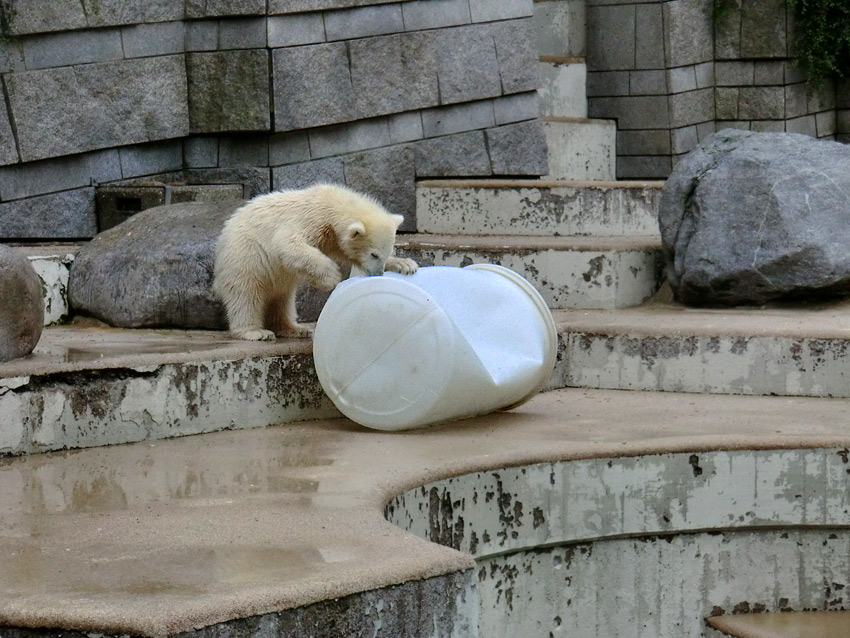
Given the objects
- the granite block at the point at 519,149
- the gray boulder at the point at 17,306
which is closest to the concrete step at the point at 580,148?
the granite block at the point at 519,149

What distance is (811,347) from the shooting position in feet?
18.6

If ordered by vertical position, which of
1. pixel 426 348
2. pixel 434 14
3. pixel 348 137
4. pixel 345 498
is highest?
pixel 434 14

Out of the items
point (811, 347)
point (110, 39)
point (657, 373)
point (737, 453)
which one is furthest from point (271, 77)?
point (737, 453)

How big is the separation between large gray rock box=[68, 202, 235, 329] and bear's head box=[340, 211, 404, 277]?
2.78 ft

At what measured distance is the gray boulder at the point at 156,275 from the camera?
588 centimetres

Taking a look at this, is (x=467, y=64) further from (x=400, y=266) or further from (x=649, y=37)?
(x=400, y=266)

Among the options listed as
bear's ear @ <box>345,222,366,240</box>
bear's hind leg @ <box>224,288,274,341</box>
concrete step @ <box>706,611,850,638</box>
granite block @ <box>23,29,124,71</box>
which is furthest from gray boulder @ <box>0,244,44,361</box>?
concrete step @ <box>706,611,850,638</box>

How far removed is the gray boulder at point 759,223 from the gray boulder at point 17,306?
3.39 meters

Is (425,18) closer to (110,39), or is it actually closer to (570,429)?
(110,39)

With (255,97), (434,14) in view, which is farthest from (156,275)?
(434,14)

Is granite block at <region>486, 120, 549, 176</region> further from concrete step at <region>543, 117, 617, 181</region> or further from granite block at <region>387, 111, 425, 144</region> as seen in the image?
granite block at <region>387, 111, 425, 144</region>

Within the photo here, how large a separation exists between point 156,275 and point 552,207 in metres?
2.86

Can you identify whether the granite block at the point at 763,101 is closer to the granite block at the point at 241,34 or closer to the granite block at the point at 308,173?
the granite block at the point at 308,173

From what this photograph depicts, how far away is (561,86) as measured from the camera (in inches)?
409
